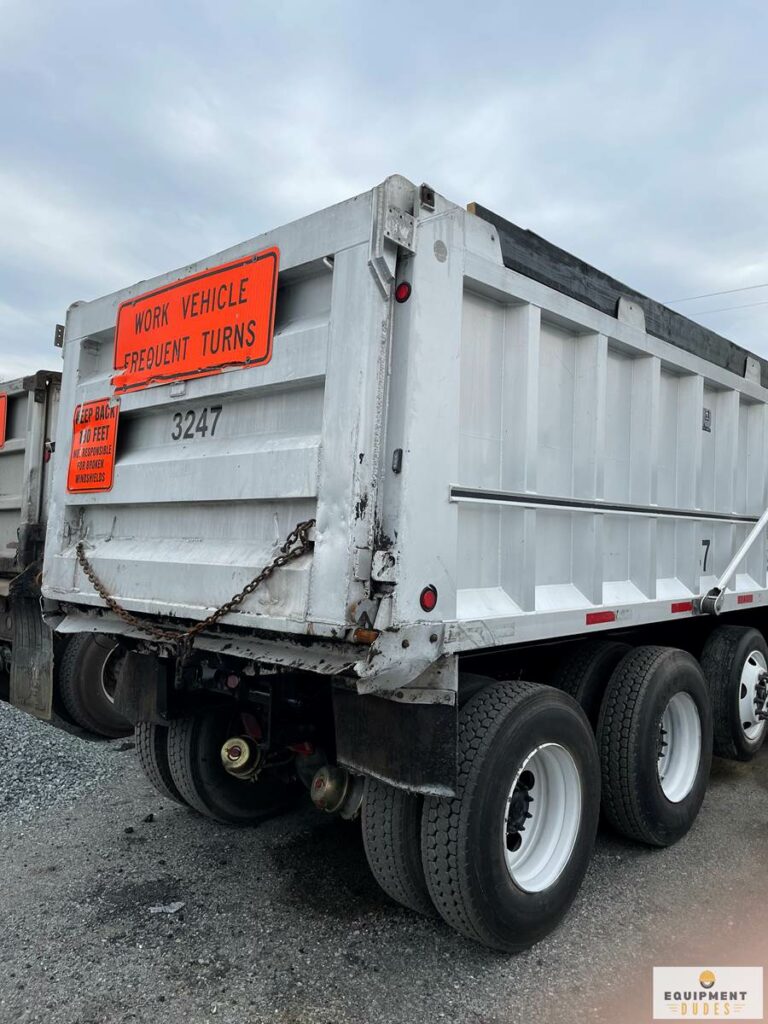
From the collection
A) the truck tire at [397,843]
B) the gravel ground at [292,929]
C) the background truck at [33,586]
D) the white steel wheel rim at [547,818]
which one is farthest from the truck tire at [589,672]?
the background truck at [33,586]

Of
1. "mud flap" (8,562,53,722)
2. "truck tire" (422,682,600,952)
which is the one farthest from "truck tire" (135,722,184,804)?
"truck tire" (422,682,600,952)

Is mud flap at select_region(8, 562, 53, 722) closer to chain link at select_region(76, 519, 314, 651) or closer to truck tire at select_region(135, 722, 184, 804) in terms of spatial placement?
truck tire at select_region(135, 722, 184, 804)

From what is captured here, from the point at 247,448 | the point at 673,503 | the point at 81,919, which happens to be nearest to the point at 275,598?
the point at 247,448

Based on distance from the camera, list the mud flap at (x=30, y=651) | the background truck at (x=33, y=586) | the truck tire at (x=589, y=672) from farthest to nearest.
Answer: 1. the background truck at (x=33, y=586)
2. the mud flap at (x=30, y=651)
3. the truck tire at (x=589, y=672)

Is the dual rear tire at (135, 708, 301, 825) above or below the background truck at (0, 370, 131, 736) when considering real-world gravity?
below

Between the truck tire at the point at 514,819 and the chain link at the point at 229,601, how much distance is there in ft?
2.97

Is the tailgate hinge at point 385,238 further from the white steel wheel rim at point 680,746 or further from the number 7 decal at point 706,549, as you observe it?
the number 7 decal at point 706,549

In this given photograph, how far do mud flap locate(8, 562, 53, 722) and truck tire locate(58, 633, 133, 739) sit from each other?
1.54 feet

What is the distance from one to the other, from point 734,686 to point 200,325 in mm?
4040

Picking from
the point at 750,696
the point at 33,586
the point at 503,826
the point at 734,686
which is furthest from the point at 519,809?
the point at 33,586

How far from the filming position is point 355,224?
2684mm

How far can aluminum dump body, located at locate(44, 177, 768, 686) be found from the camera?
2600 millimetres

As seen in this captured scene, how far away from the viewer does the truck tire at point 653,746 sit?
3748 mm

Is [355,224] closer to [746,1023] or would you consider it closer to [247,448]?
[247,448]
